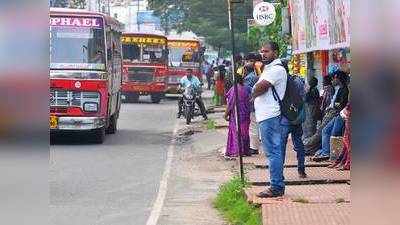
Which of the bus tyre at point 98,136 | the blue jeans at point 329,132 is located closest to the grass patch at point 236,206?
the blue jeans at point 329,132

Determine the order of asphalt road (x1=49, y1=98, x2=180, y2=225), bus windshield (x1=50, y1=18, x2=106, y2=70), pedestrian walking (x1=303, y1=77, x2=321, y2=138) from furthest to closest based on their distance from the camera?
bus windshield (x1=50, y1=18, x2=106, y2=70), pedestrian walking (x1=303, y1=77, x2=321, y2=138), asphalt road (x1=49, y1=98, x2=180, y2=225)

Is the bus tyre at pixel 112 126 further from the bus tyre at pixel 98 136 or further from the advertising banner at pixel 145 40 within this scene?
the advertising banner at pixel 145 40

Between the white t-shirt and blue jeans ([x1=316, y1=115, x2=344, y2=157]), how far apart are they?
2.92m

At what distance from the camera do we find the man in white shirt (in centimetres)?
758

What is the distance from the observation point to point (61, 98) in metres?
14.7

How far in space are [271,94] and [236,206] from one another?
127 centimetres

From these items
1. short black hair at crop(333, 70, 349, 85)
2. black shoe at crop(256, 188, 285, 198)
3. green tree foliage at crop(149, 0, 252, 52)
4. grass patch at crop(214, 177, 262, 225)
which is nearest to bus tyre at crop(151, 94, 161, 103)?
green tree foliage at crop(149, 0, 252, 52)

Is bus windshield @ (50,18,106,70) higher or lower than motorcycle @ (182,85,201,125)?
higher

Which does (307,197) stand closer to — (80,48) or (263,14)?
(80,48)

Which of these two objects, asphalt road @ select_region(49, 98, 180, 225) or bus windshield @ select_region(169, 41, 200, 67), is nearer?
asphalt road @ select_region(49, 98, 180, 225)

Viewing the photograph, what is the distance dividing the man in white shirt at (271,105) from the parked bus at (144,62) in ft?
70.1

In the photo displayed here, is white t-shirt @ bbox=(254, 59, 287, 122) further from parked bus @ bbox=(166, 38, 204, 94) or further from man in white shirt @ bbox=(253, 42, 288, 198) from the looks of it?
parked bus @ bbox=(166, 38, 204, 94)

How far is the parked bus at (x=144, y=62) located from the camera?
94.8 feet
